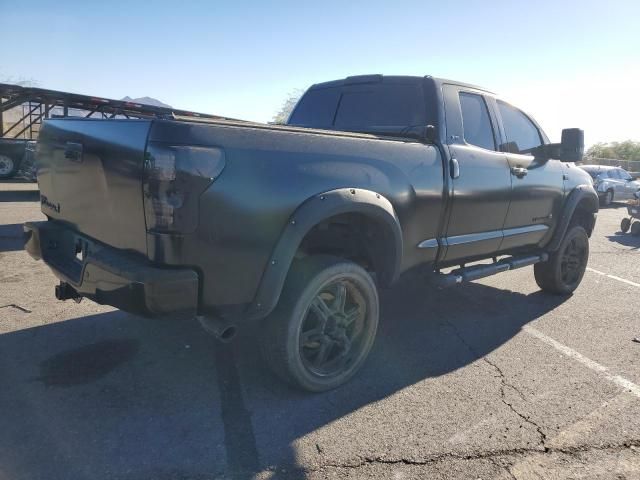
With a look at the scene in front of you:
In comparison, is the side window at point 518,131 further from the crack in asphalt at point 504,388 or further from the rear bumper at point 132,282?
the rear bumper at point 132,282

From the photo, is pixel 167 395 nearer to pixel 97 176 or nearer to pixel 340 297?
pixel 340 297

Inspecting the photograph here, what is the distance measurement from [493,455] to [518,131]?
3480 millimetres

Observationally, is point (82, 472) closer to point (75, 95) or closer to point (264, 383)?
point (264, 383)

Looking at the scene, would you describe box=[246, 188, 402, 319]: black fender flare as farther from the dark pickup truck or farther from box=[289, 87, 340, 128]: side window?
box=[289, 87, 340, 128]: side window

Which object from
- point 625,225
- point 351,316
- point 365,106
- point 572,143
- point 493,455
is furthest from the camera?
point 625,225

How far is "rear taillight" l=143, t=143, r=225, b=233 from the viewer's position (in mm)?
2377

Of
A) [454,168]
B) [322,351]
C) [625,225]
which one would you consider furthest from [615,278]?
[625,225]

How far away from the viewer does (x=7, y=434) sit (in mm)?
2609

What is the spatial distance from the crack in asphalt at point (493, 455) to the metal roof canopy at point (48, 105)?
12.2m

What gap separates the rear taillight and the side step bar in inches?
91.6

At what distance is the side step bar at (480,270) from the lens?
13.4 ft

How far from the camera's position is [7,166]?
1428cm

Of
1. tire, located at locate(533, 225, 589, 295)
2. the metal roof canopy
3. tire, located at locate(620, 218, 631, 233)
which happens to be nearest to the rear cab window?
tire, located at locate(533, 225, 589, 295)

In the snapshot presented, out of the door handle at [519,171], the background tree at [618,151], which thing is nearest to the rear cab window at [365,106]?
the door handle at [519,171]
